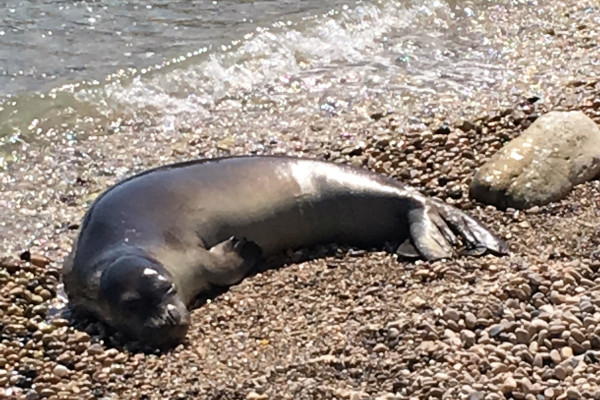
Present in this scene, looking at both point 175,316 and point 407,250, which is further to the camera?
point 407,250

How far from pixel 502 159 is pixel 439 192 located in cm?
41

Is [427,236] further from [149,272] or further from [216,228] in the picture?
[149,272]

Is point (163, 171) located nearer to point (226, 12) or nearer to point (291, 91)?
point (291, 91)

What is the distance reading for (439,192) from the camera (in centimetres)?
572

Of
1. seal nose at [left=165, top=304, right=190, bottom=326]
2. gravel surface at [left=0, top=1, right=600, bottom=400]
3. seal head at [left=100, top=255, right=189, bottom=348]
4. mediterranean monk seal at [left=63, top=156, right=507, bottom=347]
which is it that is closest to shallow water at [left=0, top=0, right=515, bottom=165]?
gravel surface at [left=0, top=1, right=600, bottom=400]

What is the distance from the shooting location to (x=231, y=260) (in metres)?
4.96

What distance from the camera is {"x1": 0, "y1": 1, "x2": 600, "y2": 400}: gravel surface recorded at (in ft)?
12.1

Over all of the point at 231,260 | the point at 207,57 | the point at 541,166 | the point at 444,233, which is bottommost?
the point at 207,57

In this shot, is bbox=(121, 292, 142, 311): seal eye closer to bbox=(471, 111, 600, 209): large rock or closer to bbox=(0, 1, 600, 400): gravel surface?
bbox=(0, 1, 600, 400): gravel surface

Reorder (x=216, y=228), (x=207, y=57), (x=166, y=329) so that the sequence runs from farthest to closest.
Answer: (x=207, y=57) < (x=216, y=228) < (x=166, y=329)

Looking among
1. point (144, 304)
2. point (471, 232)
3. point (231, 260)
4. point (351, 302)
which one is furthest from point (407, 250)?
point (144, 304)

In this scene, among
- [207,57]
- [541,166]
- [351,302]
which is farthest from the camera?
[207,57]

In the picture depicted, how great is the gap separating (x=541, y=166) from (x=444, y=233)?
0.77 metres

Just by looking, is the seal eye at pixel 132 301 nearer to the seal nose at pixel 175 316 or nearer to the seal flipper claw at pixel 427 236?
the seal nose at pixel 175 316
